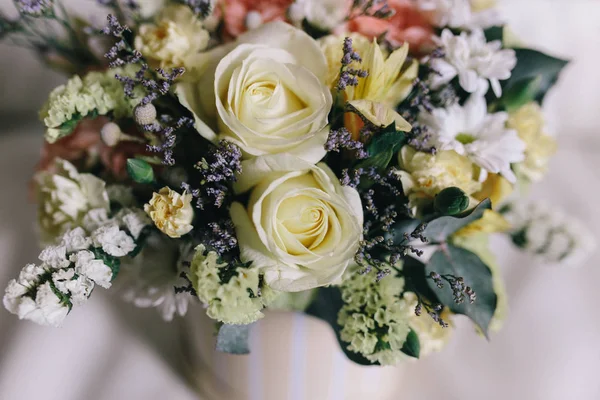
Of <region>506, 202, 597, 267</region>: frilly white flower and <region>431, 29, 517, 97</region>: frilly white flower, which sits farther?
<region>506, 202, 597, 267</region>: frilly white flower

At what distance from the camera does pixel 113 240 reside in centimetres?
43

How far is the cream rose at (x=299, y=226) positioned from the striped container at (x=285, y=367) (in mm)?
153

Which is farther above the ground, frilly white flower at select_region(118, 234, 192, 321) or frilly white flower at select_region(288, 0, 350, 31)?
frilly white flower at select_region(288, 0, 350, 31)

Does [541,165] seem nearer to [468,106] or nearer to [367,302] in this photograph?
[468,106]

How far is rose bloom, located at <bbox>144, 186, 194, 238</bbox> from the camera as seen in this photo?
1.35 feet

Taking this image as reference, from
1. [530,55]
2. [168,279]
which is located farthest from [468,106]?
[168,279]

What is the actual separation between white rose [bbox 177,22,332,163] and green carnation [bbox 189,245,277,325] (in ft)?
0.32

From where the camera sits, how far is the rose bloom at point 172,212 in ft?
1.35

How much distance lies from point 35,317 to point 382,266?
278 mm

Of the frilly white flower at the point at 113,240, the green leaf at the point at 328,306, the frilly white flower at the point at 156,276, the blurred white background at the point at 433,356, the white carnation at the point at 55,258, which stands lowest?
the blurred white background at the point at 433,356

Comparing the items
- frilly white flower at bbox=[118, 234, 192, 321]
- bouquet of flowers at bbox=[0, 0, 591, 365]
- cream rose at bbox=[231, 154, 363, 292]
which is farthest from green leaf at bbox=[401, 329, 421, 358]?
frilly white flower at bbox=[118, 234, 192, 321]

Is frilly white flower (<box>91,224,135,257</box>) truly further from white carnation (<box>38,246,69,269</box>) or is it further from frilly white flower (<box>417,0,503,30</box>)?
frilly white flower (<box>417,0,503,30</box>)

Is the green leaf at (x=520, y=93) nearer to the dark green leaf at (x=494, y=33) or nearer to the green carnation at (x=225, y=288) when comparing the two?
the dark green leaf at (x=494, y=33)

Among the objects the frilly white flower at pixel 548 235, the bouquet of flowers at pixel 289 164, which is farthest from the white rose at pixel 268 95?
the frilly white flower at pixel 548 235
